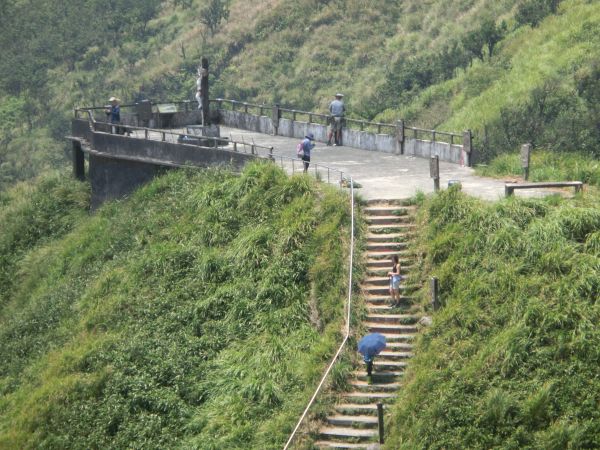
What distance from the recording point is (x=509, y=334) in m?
23.3

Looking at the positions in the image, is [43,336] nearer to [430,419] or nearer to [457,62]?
[430,419]

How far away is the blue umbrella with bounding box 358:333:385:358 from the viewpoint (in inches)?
955

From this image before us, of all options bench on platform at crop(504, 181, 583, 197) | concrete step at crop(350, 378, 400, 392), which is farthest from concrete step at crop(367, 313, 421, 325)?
bench on platform at crop(504, 181, 583, 197)

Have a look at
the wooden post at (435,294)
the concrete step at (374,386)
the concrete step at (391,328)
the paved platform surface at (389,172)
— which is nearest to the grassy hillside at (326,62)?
the paved platform surface at (389,172)

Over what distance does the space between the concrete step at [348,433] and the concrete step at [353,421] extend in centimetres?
9

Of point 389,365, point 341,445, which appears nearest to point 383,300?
point 389,365

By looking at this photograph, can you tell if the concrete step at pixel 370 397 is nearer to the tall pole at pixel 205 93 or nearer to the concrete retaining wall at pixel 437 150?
the concrete retaining wall at pixel 437 150

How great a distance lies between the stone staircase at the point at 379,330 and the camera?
2336cm

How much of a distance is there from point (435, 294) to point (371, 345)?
2.00 m

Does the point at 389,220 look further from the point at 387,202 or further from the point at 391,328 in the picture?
the point at 391,328

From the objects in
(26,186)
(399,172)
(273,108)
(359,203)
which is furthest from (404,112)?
(359,203)

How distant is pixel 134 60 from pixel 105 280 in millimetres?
48614

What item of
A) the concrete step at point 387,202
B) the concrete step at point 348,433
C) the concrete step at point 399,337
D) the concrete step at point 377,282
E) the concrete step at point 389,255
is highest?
the concrete step at point 387,202

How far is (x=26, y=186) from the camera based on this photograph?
47.0 metres
